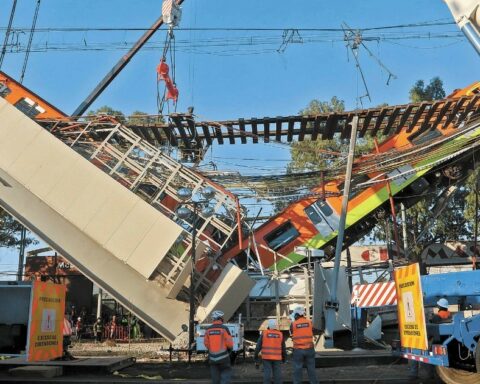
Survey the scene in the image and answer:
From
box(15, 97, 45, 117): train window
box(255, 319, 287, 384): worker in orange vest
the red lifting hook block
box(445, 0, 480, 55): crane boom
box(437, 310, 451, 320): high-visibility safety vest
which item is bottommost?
box(255, 319, 287, 384): worker in orange vest

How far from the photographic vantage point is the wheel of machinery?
813 centimetres

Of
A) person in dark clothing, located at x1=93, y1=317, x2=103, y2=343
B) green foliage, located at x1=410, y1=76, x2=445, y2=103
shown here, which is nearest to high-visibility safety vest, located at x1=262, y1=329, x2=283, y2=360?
person in dark clothing, located at x1=93, y1=317, x2=103, y2=343

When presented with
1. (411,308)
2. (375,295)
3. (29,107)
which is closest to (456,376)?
(411,308)

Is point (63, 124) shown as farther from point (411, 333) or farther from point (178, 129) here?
point (411, 333)

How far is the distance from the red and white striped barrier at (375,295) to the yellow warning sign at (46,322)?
26.3 feet

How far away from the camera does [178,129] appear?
1650cm

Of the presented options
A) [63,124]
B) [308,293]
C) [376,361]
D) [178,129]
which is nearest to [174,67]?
[178,129]

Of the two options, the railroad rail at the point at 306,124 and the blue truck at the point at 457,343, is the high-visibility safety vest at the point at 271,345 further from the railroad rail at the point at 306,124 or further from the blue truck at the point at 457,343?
the railroad rail at the point at 306,124

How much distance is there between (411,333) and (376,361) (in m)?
4.12

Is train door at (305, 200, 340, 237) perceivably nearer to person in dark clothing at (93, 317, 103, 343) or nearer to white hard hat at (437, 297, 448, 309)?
white hard hat at (437, 297, 448, 309)

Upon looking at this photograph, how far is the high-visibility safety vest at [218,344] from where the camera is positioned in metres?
8.03

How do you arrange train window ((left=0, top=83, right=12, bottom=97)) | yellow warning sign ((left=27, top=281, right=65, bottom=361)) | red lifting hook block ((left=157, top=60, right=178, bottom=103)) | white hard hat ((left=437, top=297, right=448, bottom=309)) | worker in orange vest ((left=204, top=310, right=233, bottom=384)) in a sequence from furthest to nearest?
1. train window ((left=0, top=83, right=12, bottom=97))
2. red lifting hook block ((left=157, top=60, right=178, bottom=103))
3. yellow warning sign ((left=27, top=281, right=65, bottom=361))
4. white hard hat ((left=437, top=297, right=448, bottom=309))
5. worker in orange vest ((left=204, top=310, right=233, bottom=384))

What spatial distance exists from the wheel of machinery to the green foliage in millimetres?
22935

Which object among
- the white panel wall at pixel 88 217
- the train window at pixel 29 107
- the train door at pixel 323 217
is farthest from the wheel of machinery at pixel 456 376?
the train window at pixel 29 107
